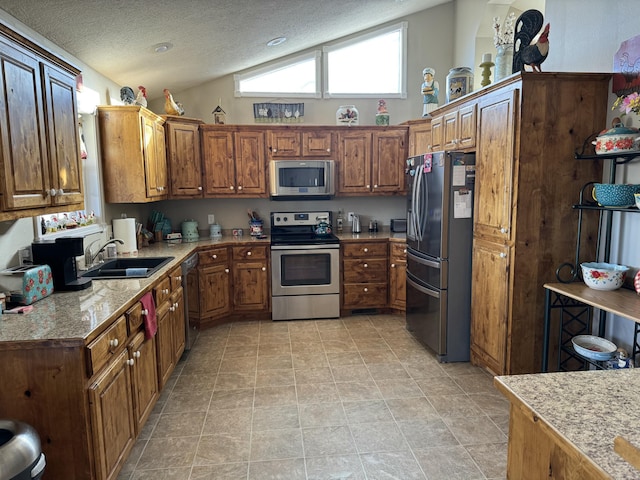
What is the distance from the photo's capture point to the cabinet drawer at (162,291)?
2.75m

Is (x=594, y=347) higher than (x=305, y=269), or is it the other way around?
(x=305, y=269)

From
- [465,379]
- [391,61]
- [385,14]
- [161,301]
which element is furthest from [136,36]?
[465,379]

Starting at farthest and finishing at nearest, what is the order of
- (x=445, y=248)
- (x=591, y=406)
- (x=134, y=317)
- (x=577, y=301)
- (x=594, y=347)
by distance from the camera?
(x=445, y=248), (x=577, y=301), (x=594, y=347), (x=134, y=317), (x=591, y=406)

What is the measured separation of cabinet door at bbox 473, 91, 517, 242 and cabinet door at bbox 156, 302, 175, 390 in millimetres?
2378

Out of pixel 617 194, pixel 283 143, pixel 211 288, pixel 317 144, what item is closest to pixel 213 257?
pixel 211 288

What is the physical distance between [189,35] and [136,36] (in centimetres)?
44

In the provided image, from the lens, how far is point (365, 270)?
15.4ft

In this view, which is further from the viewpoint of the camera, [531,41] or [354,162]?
[354,162]

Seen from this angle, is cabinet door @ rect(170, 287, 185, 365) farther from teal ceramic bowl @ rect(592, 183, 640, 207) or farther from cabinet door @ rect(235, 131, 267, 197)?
teal ceramic bowl @ rect(592, 183, 640, 207)

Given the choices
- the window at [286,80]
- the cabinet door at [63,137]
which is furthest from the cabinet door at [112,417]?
the window at [286,80]

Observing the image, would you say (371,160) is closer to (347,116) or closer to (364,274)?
(347,116)

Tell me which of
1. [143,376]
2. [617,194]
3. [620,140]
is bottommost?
[143,376]

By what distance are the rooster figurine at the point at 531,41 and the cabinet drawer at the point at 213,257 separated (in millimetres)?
3136

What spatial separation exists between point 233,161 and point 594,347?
12.2 feet
